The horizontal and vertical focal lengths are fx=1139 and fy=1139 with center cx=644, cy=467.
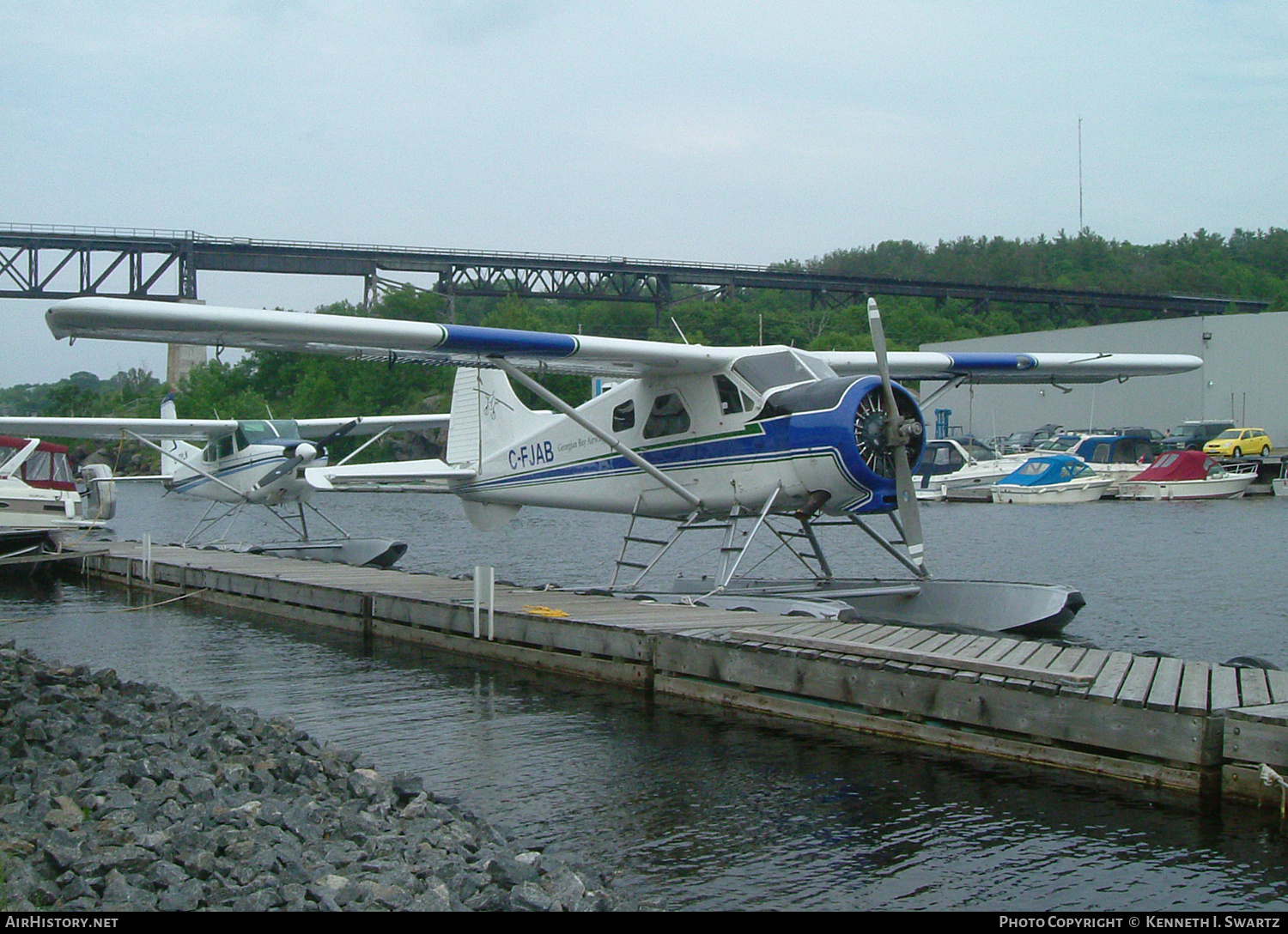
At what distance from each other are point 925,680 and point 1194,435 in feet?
130

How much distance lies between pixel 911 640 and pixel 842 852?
272cm

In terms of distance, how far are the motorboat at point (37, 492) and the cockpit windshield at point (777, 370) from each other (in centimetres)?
1159

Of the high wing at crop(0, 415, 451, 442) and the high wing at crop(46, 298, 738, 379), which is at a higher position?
the high wing at crop(46, 298, 738, 379)

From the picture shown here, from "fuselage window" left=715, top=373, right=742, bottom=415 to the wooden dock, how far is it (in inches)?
83.0

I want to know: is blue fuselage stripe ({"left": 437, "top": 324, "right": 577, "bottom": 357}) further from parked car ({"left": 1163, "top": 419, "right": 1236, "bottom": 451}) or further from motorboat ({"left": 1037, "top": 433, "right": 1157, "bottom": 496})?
parked car ({"left": 1163, "top": 419, "right": 1236, "bottom": 451})

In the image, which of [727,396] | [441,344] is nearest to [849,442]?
[727,396]

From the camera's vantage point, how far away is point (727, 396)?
36.2 feet

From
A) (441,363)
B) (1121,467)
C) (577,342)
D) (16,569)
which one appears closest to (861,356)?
(577,342)

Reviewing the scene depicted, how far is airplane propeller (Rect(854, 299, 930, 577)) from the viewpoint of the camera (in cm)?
980

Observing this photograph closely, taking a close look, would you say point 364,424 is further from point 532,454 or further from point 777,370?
point 777,370

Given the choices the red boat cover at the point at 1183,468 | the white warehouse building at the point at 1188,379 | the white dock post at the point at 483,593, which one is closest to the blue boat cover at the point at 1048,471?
the red boat cover at the point at 1183,468

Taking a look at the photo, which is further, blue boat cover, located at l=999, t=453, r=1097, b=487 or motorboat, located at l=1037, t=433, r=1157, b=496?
motorboat, located at l=1037, t=433, r=1157, b=496

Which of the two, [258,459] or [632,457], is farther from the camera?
[258,459]

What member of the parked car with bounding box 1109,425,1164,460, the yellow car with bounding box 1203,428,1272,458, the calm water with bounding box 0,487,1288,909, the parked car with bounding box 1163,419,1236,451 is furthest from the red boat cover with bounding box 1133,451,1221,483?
the calm water with bounding box 0,487,1288,909
